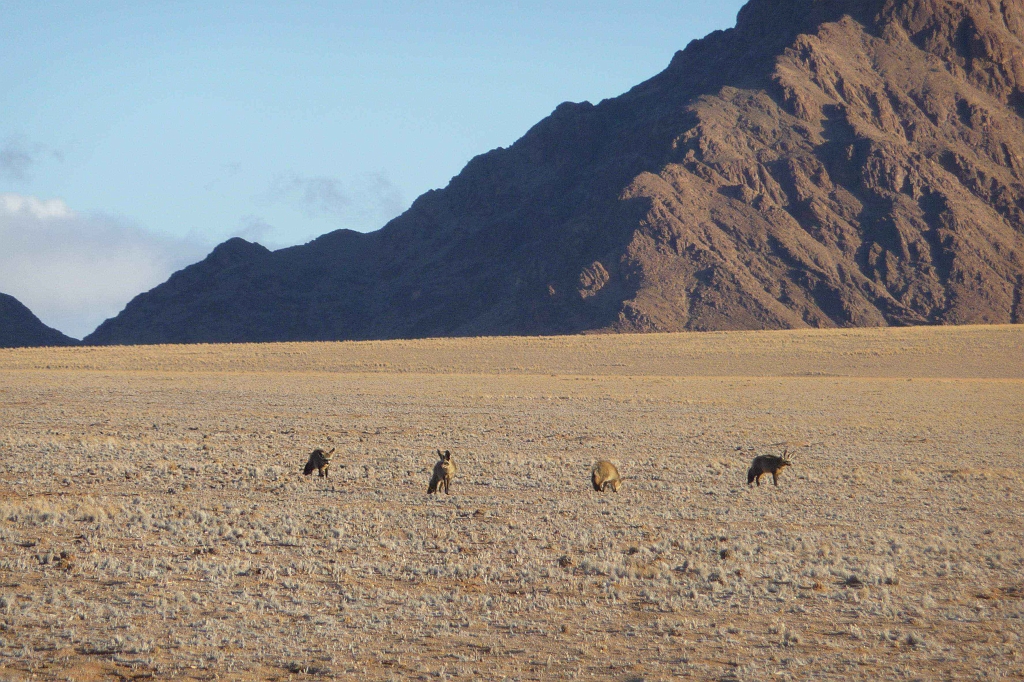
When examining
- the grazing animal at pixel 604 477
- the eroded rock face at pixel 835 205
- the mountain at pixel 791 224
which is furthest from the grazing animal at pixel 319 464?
the eroded rock face at pixel 835 205

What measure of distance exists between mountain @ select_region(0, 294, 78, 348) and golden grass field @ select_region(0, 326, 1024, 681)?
Answer: 13365 centimetres

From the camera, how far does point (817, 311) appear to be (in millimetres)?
158375

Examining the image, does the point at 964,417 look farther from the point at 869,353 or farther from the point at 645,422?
the point at 869,353

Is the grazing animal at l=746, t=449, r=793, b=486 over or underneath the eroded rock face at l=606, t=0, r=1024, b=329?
underneath

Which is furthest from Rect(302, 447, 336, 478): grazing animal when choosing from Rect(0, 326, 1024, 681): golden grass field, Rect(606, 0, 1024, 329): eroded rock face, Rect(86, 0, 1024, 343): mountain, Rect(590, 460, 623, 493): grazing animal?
Rect(606, 0, 1024, 329): eroded rock face

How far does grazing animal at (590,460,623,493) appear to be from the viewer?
1864 centimetres

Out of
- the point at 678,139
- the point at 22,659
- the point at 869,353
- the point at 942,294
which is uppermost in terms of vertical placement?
the point at 678,139

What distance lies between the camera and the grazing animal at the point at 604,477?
1864cm

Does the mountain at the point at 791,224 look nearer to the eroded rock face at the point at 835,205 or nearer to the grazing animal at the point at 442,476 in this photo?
the eroded rock face at the point at 835,205

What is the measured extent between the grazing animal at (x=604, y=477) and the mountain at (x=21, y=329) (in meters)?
155

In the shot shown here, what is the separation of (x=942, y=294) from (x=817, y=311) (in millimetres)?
21648

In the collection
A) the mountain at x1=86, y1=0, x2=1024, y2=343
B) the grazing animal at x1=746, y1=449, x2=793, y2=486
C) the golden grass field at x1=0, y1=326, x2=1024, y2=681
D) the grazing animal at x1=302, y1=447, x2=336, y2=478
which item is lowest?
the golden grass field at x1=0, y1=326, x2=1024, y2=681

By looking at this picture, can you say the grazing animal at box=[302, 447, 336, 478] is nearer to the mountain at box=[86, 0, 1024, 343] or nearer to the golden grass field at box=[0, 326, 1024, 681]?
the golden grass field at box=[0, 326, 1024, 681]

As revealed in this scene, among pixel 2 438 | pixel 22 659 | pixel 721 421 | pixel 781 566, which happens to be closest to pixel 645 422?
pixel 721 421
